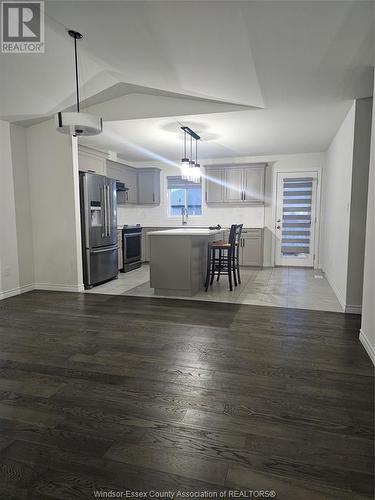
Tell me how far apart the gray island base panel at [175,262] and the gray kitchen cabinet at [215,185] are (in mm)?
2787

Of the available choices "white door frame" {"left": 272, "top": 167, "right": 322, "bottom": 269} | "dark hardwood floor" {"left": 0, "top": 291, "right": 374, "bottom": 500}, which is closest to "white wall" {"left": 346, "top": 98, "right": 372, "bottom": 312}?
"dark hardwood floor" {"left": 0, "top": 291, "right": 374, "bottom": 500}

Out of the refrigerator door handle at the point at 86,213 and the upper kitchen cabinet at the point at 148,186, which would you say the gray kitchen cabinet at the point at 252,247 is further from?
the refrigerator door handle at the point at 86,213

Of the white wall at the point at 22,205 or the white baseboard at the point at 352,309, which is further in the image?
the white wall at the point at 22,205

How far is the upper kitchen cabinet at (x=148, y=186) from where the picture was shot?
748 centimetres

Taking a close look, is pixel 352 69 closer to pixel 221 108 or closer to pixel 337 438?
pixel 221 108

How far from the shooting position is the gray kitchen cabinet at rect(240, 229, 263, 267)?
267 inches

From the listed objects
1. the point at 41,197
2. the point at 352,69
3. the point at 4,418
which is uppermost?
the point at 352,69

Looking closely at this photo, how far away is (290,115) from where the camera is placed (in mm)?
4148

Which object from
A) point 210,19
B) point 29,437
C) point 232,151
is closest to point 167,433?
point 29,437

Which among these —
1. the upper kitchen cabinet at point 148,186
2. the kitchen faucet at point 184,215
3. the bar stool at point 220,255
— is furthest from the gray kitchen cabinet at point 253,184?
the bar stool at point 220,255

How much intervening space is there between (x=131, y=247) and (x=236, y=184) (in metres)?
2.72

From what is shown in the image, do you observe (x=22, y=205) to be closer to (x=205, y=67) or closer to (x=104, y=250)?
(x=104, y=250)

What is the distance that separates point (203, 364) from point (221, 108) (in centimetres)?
306

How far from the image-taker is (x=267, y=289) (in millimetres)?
4801
